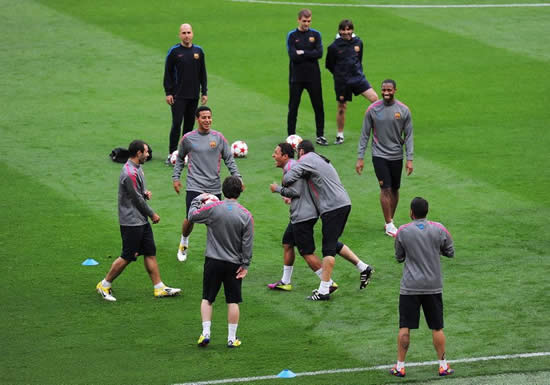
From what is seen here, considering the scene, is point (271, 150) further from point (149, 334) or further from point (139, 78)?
point (149, 334)

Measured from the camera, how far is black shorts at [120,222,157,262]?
42.4ft

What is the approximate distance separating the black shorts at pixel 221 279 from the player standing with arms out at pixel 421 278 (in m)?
1.98

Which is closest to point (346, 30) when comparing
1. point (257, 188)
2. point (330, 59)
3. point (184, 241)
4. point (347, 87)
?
point (330, 59)

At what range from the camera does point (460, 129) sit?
69.5ft

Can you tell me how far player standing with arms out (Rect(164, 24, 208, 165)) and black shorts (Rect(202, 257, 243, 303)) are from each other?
773 cm

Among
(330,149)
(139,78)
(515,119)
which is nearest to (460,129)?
(515,119)

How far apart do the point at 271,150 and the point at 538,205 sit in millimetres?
5708

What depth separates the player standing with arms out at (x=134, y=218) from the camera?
12.8 metres

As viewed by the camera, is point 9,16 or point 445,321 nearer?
point 445,321

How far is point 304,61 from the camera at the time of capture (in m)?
20.0

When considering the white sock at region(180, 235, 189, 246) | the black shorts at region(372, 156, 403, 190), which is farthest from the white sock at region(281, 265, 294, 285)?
the black shorts at region(372, 156, 403, 190)

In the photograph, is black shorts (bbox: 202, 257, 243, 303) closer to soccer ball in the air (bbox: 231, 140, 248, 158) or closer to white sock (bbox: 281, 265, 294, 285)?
white sock (bbox: 281, 265, 294, 285)

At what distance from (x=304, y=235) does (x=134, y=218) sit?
2.20 m

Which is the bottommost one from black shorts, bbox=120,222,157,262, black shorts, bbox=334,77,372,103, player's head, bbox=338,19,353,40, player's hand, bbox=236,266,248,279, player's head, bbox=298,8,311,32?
black shorts, bbox=120,222,157,262
